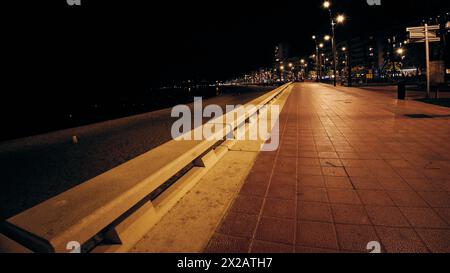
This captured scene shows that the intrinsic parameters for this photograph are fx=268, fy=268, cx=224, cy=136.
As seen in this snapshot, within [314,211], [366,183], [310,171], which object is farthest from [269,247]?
[310,171]

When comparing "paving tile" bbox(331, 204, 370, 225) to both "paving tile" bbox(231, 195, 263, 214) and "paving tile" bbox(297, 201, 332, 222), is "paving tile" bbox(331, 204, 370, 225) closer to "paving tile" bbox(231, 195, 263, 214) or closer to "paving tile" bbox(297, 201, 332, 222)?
"paving tile" bbox(297, 201, 332, 222)

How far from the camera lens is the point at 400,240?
2.40m

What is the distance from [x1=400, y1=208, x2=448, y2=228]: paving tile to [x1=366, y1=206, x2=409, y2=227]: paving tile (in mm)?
68

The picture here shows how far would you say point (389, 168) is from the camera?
167 inches

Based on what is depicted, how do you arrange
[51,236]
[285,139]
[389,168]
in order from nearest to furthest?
[51,236] → [389,168] → [285,139]

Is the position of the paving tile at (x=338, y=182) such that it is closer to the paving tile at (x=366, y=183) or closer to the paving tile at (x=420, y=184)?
the paving tile at (x=366, y=183)

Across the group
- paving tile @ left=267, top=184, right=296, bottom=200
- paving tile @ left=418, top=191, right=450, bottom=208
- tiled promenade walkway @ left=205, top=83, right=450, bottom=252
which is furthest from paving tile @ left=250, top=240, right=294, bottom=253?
paving tile @ left=418, top=191, right=450, bottom=208

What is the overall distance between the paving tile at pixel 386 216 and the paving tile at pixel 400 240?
3.5 inches

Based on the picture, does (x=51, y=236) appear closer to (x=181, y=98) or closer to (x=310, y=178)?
(x=310, y=178)

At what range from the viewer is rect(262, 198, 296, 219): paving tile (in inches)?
116

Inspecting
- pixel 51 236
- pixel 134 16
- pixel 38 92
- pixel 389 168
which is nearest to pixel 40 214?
pixel 51 236

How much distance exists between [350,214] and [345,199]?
0.38 metres

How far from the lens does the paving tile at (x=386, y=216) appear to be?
2.67 m

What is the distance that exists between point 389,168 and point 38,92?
14275 millimetres
